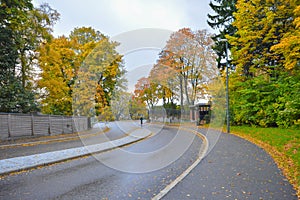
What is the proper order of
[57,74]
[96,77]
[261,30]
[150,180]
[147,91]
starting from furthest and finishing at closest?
[147,91] → [96,77] → [57,74] → [261,30] → [150,180]

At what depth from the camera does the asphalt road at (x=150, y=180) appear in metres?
4.45

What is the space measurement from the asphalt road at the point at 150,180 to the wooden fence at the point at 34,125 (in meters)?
8.31

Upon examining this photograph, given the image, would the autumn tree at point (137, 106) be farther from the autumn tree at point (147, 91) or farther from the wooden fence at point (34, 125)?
the wooden fence at point (34, 125)

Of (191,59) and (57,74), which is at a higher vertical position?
(191,59)

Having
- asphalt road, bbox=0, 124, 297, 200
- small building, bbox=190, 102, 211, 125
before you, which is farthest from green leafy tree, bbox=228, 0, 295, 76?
asphalt road, bbox=0, 124, 297, 200

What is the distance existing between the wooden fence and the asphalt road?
831cm

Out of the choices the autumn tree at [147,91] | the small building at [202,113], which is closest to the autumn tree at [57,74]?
the small building at [202,113]

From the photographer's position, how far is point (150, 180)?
5.45 metres

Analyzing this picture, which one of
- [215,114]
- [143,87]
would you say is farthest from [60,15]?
[143,87]

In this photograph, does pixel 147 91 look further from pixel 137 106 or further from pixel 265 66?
→ pixel 265 66

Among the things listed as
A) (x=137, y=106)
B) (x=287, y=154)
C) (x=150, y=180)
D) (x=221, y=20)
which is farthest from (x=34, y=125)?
(x=137, y=106)

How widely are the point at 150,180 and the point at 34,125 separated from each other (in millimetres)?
13439

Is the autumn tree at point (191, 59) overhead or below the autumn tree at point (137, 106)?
overhead

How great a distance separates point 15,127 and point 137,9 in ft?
39.0
